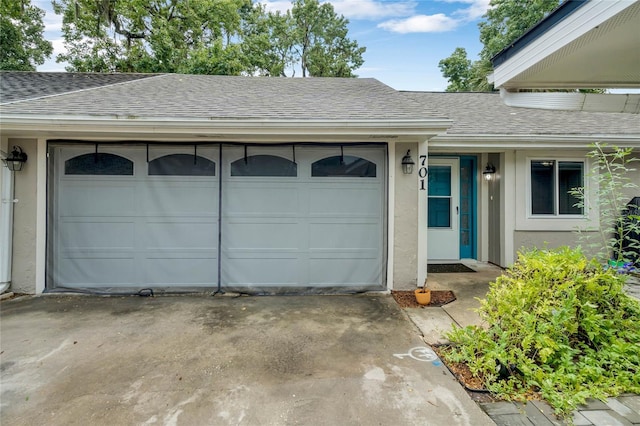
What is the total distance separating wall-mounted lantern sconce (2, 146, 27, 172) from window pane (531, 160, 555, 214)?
839cm

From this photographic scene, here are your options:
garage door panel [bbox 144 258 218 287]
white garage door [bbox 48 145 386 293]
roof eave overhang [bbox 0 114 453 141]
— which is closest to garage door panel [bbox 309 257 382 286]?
white garage door [bbox 48 145 386 293]

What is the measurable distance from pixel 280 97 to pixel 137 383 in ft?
14.5

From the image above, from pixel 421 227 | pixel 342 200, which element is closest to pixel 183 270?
pixel 342 200

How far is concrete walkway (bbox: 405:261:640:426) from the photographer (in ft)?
6.29

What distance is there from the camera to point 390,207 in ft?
14.6

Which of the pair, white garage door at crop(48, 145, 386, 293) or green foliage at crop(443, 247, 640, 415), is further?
white garage door at crop(48, 145, 386, 293)

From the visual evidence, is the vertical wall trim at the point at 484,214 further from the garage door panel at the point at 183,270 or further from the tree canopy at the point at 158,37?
the tree canopy at the point at 158,37

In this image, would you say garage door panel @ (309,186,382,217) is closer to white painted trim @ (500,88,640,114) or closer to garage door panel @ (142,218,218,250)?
garage door panel @ (142,218,218,250)

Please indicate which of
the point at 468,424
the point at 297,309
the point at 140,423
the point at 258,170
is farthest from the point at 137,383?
the point at 258,170

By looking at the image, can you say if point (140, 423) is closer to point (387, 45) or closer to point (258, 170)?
point (258, 170)

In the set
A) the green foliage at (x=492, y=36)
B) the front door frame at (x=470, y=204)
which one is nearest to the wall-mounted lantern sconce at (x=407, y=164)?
the front door frame at (x=470, y=204)

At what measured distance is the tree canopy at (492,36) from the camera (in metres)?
13.7

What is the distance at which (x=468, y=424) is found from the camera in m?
1.89

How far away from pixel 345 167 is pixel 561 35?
9.03ft
